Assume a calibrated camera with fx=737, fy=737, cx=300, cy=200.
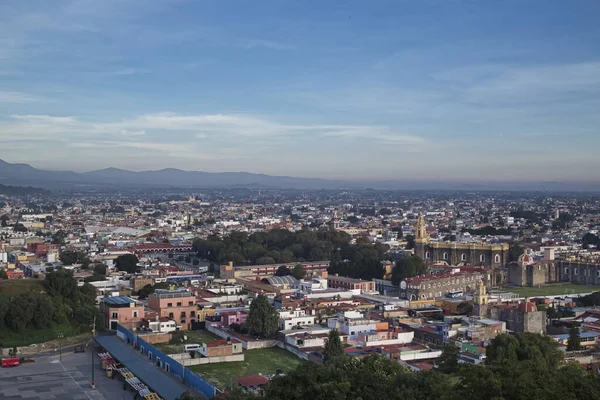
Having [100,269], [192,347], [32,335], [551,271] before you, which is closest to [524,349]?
[192,347]

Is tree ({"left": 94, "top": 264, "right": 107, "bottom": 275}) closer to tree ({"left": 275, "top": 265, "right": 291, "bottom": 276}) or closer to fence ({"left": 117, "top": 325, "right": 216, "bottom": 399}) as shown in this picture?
tree ({"left": 275, "top": 265, "right": 291, "bottom": 276})

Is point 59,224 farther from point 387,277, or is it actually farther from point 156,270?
point 387,277

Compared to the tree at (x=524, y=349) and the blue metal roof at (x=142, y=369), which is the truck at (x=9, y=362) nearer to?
the blue metal roof at (x=142, y=369)

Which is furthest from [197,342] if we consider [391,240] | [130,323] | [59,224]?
[59,224]

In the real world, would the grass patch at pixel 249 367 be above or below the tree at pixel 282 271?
below

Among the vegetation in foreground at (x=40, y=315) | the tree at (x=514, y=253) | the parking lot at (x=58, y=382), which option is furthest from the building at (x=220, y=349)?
the tree at (x=514, y=253)

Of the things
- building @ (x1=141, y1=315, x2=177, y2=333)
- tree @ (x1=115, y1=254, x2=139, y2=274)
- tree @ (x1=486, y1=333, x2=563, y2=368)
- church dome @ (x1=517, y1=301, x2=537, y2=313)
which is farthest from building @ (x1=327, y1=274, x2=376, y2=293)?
tree @ (x1=486, y1=333, x2=563, y2=368)

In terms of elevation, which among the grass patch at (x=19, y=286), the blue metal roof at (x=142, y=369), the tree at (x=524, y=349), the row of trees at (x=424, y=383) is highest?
the row of trees at (x=424, y=383)

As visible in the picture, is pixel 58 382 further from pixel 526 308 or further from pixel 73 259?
pixel 73 259
